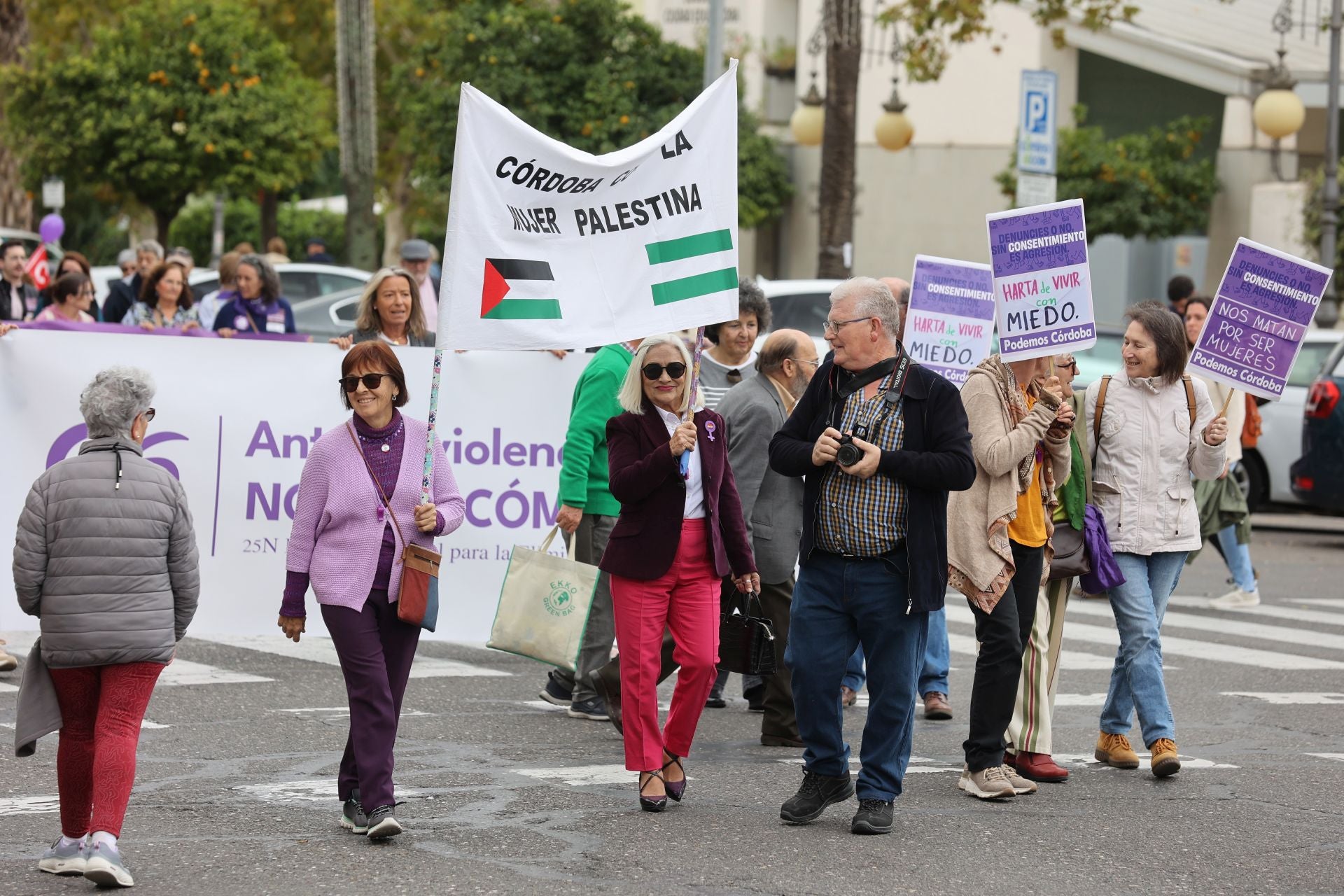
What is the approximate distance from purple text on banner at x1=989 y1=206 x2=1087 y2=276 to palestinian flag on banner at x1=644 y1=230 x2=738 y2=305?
120 centimetres

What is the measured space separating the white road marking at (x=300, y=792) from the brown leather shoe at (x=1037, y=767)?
91.0 inches

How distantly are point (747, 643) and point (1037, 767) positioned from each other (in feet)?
3.99

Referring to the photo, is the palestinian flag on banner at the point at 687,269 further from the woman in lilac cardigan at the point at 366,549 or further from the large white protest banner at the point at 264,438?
the large white protest banner at the point at 264,438

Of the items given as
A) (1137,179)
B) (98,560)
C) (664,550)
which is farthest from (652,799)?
(1137,179)

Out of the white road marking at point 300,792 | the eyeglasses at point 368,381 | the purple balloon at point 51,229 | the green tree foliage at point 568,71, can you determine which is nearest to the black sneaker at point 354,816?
the white road marking at point 300,792

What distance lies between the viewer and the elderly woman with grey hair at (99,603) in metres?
5.57

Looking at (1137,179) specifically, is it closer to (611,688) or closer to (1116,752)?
(1116,752)

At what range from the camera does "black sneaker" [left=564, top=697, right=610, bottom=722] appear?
333 inches

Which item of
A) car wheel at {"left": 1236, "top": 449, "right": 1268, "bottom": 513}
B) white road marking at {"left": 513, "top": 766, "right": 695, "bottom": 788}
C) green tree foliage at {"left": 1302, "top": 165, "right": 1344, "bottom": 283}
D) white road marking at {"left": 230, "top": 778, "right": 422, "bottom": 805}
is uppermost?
green tree foliage at {"left": 1302, "top": 165, "right": 1344, "bottom": 283}

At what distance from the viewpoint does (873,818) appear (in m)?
6.38

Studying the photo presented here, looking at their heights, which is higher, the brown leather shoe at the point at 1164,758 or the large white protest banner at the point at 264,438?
the large white protest banner at the point at 264,438

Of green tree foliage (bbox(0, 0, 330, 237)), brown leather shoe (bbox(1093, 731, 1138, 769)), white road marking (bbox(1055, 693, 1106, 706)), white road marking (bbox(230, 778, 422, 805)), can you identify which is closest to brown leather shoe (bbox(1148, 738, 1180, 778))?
brown leather shoe (bbox(1093, 731, 1138, 769))

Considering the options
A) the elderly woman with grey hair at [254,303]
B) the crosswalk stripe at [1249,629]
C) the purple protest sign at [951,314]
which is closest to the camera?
the purple protest sign at [951,314]

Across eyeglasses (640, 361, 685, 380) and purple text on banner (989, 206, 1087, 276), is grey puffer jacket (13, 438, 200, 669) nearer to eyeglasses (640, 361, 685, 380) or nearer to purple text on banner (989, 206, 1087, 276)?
eyeglasses (640, 361, 685, 380)
